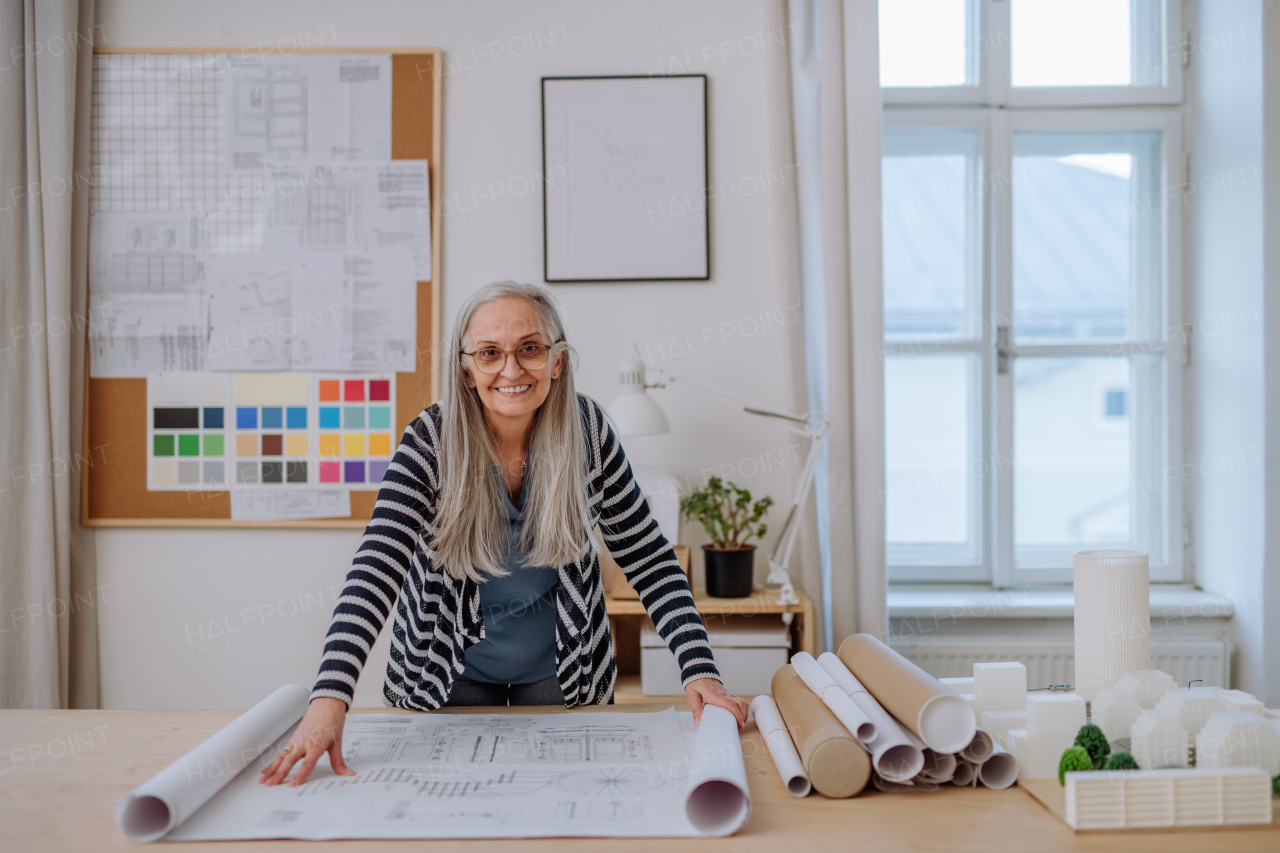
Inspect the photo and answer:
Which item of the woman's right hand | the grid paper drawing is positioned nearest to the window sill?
the woman's right hand

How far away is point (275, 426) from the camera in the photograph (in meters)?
2.59

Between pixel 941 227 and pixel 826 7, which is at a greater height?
pixel 826 7

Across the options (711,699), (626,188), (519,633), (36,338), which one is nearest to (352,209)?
(626,188)

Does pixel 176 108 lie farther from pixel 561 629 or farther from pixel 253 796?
pixel 253 796

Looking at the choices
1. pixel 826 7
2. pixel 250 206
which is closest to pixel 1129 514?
pixel 826 7

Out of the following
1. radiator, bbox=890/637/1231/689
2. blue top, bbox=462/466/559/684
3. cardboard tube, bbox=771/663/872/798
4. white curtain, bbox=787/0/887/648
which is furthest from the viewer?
radiator, bbox=890/637/1231/689

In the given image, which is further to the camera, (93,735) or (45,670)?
(45,670)

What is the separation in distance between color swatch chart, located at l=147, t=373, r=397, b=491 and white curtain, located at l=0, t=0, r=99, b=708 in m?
0.27

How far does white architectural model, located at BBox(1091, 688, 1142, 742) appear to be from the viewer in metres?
1.05

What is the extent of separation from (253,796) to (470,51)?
7.14 ft

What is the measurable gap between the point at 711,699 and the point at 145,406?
2.08 meters

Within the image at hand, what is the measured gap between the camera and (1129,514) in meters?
2.80

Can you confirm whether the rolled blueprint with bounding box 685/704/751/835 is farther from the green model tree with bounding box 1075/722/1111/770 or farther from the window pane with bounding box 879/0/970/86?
the window pane with bounding box 879/0/970/86

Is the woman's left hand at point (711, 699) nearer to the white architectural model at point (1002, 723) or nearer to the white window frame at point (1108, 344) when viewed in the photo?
the white architectural model at point (1002, 723)
